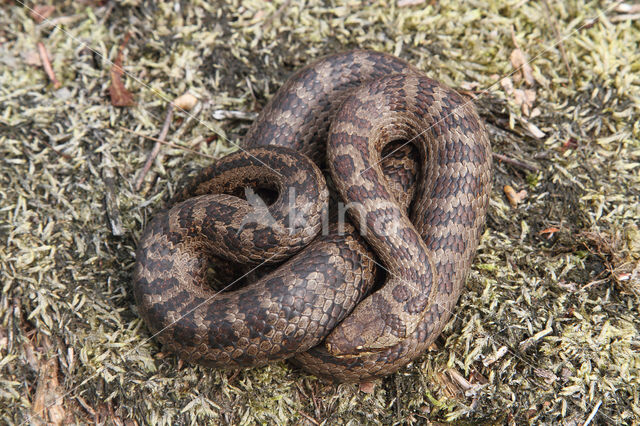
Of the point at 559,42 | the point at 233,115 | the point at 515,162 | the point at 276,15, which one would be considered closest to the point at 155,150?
the point at 233,115

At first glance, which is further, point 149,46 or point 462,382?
point 149,46

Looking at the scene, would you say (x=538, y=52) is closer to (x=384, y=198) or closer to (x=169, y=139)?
(x=384, y=198)

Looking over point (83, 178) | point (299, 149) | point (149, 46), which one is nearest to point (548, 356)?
point (299, 149)

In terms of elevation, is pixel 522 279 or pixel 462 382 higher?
pixel 522 279

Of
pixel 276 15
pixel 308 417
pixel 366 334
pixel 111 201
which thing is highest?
pixel 276 15

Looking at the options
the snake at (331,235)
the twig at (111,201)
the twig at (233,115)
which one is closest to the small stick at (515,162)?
the snake at (331,235)

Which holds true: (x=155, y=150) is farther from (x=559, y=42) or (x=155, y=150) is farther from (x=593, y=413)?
(x=593, y=413)
